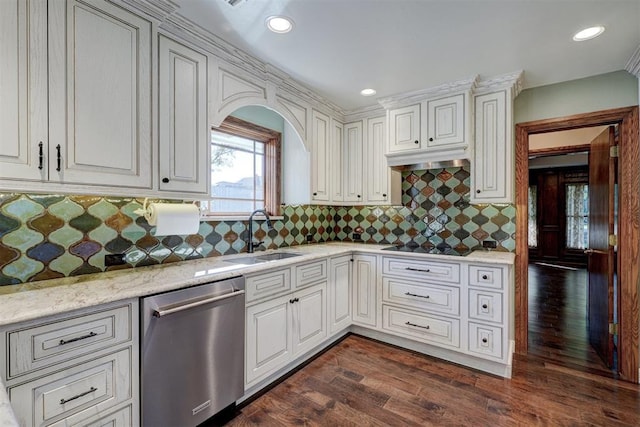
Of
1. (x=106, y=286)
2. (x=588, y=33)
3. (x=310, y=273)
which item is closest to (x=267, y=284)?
(x=310, y=273)

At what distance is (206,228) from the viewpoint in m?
2.41

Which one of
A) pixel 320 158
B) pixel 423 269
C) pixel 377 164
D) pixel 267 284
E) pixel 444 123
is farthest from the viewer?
pixel 377 164

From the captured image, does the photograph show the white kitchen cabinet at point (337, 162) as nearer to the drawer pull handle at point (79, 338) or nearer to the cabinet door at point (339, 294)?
the cabinet door at point (339, 294)

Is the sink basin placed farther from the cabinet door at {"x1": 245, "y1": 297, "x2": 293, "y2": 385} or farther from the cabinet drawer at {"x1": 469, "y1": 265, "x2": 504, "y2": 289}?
the cabinet drawer at {"x1": 469, "y1": 265, "x2": 504, "y2": 289}

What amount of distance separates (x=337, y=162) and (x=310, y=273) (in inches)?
58.1

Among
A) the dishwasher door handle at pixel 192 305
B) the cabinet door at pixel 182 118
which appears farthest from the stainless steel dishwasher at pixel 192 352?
the cabinet door at pixel 182 118

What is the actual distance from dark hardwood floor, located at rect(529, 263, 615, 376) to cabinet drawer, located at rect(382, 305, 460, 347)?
0.89 meters

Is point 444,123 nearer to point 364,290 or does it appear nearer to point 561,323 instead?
point 364,290

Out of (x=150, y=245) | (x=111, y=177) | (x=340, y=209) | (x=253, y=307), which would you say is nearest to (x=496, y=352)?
(x=253, y=307)

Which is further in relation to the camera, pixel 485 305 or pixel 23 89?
pixel 485 305

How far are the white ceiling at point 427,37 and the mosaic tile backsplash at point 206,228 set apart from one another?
112 centimetres

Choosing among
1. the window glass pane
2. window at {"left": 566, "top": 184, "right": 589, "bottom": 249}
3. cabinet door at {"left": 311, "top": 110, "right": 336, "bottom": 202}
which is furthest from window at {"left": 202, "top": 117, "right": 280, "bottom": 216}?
window at {"left": 566, "top": 184, "right": 589, "bottom": 249}

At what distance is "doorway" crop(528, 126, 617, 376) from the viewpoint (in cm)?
270

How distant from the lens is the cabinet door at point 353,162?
3.44 meters
